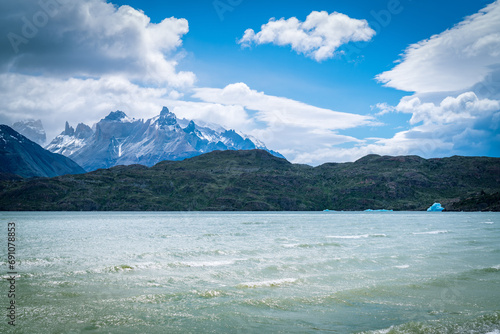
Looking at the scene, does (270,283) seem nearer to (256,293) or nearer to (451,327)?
(256,293)

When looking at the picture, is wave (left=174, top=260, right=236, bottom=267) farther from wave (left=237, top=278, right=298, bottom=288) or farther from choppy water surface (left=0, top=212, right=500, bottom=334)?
wave (left=237, top=278, right=298, bottom=288)

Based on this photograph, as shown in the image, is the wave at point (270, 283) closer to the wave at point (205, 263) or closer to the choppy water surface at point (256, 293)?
the choppy water surface at point (256, 293)

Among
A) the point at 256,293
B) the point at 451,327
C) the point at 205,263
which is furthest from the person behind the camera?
the point at 205,263

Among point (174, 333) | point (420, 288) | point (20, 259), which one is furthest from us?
point (20, 259)

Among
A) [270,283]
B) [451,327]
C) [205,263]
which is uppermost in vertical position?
[451,327]

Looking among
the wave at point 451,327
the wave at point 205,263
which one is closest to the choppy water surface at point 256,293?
the wave at point 451,327

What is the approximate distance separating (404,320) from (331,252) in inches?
958

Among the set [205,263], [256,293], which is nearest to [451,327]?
[256,293]

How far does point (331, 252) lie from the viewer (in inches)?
1598

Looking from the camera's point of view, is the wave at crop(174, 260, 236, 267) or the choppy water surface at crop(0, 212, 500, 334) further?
the wave at crop(174, 260, 236, 267)

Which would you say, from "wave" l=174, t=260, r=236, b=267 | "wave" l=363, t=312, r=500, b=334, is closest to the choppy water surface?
"wave" l=363, t=312, r=500, b=334

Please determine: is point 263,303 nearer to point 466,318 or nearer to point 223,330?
point 223,330

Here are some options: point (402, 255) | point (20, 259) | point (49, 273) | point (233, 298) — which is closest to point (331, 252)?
point (402, 255)

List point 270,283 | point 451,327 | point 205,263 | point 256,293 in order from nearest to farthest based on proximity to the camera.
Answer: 1. point 451,327
2. point 256,293
3. point 270,283
4. point 205,263
